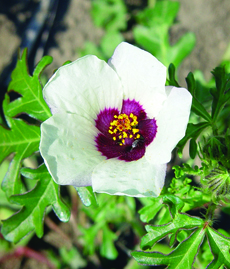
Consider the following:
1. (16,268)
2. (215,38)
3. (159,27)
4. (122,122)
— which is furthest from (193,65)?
(16,268)

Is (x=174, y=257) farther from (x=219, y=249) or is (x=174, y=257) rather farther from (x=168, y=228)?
(x=219, y=249)

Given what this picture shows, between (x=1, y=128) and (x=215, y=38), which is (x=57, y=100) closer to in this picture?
(x=1, y=128)

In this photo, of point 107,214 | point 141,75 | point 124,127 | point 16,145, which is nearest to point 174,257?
point 124,127

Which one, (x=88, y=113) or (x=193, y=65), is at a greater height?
(x=88, y=113)

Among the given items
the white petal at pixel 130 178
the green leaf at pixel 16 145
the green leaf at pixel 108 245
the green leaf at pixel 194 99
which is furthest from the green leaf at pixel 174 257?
the green leaf at pixel 108 245

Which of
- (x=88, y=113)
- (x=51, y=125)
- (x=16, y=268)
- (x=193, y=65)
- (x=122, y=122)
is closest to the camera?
(x=51, y=125)

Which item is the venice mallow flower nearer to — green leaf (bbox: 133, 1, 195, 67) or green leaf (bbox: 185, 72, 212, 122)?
green leaf (bbox: 185, 72, 212, 122)

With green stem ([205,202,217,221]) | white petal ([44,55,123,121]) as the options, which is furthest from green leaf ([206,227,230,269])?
white petal ([44,55,123,121])
